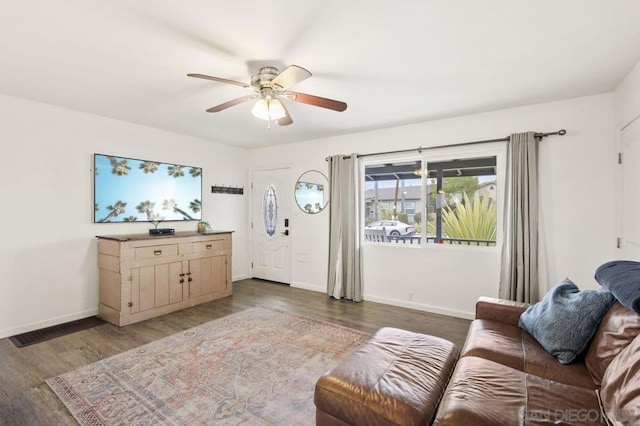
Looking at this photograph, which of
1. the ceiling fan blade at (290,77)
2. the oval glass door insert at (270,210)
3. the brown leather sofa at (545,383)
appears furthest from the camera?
the oval glass door insert at (270,210)

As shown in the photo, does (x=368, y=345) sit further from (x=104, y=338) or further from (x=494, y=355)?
(x=104, y=338)

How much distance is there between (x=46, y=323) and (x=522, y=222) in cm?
534

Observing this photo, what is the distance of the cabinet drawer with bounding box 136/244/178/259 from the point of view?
3.57 m

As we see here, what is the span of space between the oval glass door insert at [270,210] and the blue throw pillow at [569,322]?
4163 mm

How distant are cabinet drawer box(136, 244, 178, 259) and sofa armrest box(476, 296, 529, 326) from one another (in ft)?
11.6

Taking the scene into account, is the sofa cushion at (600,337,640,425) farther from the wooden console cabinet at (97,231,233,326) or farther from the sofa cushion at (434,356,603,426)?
the wooden console cabinet at (97,231,233,326)

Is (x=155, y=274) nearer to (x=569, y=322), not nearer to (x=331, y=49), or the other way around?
(x=331, y=49)

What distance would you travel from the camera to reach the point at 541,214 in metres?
3.24

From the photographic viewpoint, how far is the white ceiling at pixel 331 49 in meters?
1.77

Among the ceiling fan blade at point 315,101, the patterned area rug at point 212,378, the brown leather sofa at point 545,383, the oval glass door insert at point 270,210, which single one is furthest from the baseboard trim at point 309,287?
the ceiling fan blade at point 315,101

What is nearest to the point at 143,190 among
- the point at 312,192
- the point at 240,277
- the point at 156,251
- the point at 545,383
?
the point at 156,251

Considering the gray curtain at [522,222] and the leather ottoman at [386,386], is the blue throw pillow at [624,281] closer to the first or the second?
the leather ottoman at [386,386]

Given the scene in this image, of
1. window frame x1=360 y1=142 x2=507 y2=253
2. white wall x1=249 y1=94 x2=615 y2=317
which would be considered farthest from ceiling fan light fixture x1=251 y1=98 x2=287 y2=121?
window frame x1=360 y1=142 x2=507 y2=253

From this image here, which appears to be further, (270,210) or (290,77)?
(270,210)
